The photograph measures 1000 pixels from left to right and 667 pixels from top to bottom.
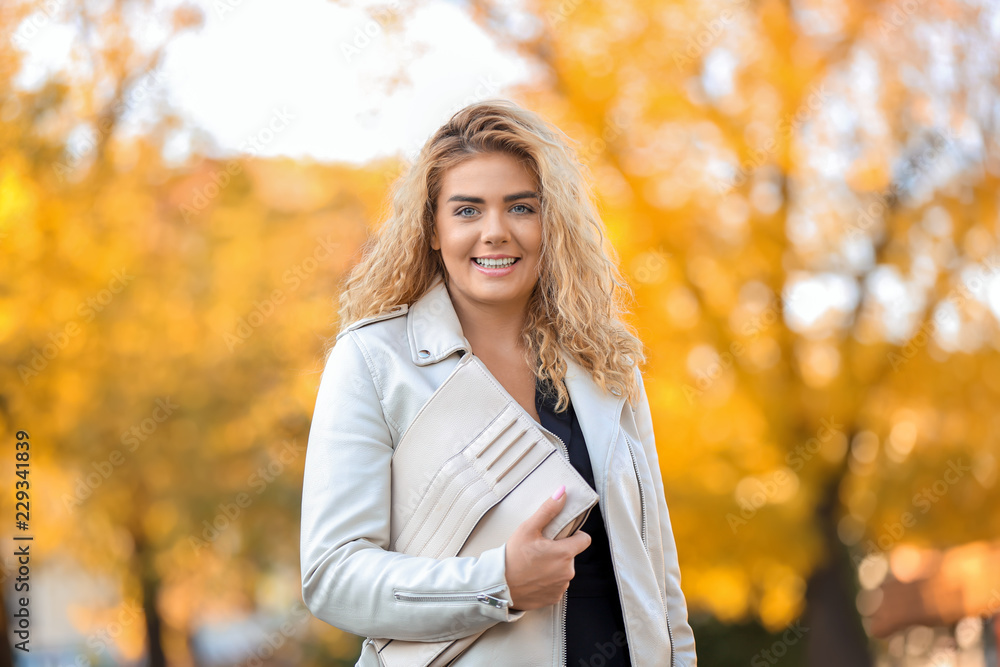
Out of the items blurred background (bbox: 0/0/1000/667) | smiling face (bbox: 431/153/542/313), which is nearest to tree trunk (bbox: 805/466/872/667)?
blurred background (bbox: 0/0/1000/667)

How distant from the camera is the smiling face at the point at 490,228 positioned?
69.8 inches

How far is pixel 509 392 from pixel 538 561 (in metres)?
0.45

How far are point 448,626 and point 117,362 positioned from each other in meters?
5.45

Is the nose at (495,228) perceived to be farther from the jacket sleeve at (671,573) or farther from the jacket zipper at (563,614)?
the jacket sleeve at (671,573)

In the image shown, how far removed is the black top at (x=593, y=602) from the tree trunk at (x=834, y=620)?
487cm

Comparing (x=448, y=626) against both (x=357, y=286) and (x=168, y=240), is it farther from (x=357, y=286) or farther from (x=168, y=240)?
(x=168, y=240)

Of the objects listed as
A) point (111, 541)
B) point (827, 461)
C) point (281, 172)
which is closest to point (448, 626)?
point (827, 461)

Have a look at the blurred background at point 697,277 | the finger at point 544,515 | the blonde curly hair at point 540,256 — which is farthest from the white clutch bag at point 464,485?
the blurred background at point 697,277

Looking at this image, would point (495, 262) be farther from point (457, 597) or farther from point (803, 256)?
point (803, 256)

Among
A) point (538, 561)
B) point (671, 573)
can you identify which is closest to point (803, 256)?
point (671, 573)

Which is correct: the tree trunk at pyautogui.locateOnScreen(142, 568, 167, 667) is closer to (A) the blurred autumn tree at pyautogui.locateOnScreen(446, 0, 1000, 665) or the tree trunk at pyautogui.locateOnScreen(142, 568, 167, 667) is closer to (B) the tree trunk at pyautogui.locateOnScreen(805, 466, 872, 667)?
(A) the blurred autumn tree at pyautogui.locateOnScreen(446, 0, 1000, 665)

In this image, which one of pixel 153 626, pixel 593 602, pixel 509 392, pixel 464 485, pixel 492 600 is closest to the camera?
pixel 492 600

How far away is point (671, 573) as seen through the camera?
1.93 m

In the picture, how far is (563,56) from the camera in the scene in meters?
6.10
